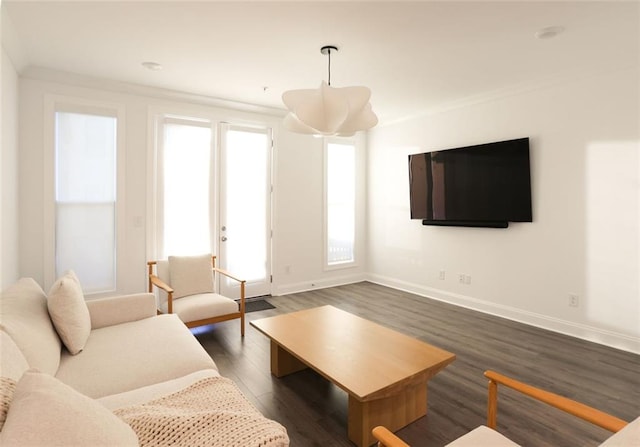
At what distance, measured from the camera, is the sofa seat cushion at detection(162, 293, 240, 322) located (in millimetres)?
3180

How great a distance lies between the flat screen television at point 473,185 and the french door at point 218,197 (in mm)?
2256

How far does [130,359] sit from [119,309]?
0.78 metres

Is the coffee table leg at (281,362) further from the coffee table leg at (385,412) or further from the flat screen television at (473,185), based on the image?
the flat screen television at (473,185)

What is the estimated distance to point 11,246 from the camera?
10.7ft

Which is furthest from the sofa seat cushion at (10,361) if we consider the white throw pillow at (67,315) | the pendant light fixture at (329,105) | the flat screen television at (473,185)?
the flat screen television at (473,185)

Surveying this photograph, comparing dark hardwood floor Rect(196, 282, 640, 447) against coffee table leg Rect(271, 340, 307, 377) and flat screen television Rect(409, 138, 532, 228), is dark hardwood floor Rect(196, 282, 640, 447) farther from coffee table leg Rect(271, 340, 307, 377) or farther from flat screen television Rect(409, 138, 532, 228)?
flat screen television Rect(409, 138, 532, 228)

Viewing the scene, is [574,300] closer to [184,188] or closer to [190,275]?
[190,275]

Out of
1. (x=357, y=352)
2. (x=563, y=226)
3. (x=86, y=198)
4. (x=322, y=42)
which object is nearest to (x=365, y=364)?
(x=357, y=352)

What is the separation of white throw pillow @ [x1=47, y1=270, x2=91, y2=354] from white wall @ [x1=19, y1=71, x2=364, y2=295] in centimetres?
205

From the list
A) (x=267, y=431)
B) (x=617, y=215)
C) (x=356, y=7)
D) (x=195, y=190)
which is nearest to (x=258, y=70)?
(x=356, y=7)

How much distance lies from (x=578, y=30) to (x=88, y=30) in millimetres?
3841

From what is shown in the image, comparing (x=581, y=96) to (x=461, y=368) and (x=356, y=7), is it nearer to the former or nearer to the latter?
(x=356, y=7)

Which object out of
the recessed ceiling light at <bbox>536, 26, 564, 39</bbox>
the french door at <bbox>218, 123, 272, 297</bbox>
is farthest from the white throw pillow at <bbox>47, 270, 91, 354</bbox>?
the recessed ceiling light at <bbox>536, 26, 564, 39</bbox>

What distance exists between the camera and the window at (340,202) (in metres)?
5.75
